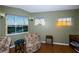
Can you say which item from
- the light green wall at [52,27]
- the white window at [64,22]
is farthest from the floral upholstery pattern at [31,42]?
the white window at [64,22]

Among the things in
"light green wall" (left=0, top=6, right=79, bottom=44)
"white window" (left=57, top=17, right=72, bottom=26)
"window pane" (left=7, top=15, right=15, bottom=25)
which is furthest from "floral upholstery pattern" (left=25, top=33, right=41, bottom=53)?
"white window" (left=57, top=17, right=72, bottom=26)

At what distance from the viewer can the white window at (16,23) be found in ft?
9.95

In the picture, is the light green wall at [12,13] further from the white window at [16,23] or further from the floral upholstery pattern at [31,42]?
the floral upholstery pattern at [31,42]

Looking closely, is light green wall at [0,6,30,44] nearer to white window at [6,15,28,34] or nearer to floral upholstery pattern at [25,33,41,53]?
white window at [6,15,28,34]

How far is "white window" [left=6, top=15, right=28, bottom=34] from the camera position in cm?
303

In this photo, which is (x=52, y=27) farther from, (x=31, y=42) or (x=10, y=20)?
(x=10, y=20)

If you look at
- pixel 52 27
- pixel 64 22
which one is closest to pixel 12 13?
pixel 52 27

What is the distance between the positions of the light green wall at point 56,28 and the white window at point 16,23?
11.2 inches

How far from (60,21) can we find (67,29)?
0.40m

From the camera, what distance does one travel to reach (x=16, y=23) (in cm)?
304

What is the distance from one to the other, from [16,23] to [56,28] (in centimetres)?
148

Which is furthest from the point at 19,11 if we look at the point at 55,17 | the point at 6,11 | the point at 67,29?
the point at 67,29
